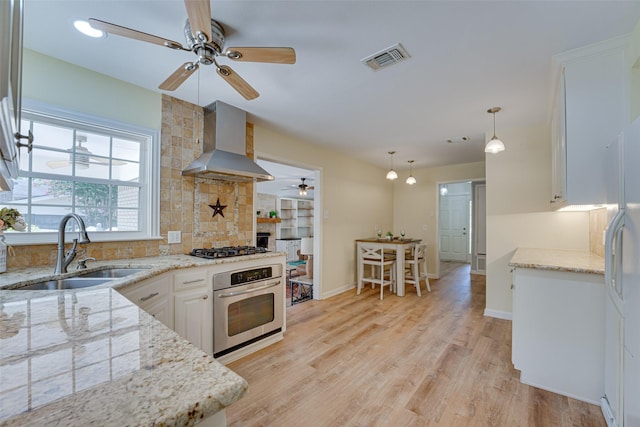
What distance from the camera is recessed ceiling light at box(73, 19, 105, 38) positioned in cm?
168

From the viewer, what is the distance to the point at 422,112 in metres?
2.95

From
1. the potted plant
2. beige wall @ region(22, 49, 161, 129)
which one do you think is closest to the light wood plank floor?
the potted plant

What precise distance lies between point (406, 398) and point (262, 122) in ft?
9.91

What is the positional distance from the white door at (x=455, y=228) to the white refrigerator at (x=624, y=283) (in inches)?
248

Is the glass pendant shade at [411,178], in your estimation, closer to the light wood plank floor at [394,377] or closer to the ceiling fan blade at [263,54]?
the light wood plank floor at [394,377]

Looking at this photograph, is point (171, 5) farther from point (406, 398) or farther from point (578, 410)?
point (578, 410)

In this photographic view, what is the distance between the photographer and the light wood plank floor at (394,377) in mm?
1719

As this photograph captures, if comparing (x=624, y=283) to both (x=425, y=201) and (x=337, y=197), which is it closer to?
(x=337, y=197)

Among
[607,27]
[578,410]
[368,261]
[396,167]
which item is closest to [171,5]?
[607,27]

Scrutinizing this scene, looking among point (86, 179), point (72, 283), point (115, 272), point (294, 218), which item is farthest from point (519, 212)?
point (294, 218)

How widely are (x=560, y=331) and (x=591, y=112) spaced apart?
60.4 inches

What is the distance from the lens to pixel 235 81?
181cm

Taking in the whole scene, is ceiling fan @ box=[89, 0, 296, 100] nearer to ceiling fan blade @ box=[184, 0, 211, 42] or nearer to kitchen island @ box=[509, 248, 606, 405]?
ceiling fan blade @ box=[184, 0, 211, 42]

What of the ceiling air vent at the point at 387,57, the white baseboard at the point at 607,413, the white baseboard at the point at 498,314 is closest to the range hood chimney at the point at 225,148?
the ceiling air vent at the point at 387,57
